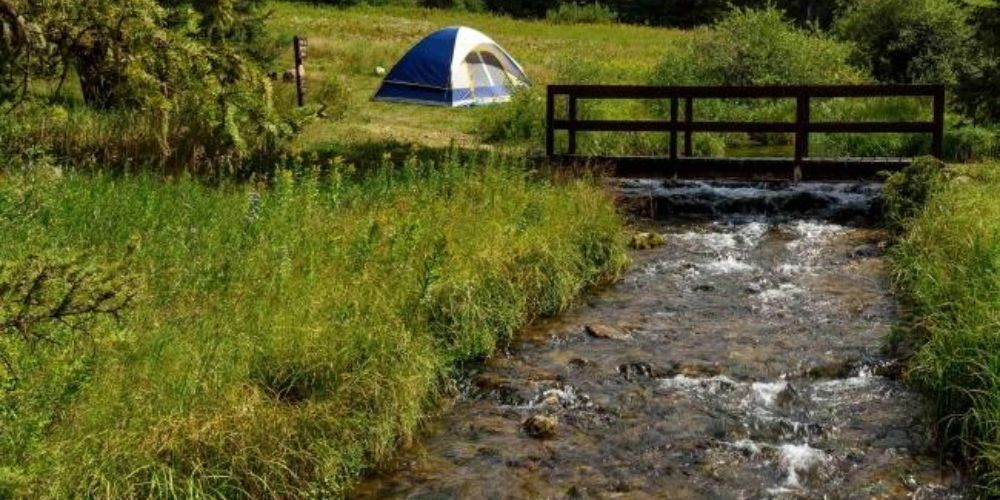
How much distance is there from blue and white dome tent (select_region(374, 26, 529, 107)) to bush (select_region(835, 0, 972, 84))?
1102cm

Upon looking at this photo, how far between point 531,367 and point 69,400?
4.42m

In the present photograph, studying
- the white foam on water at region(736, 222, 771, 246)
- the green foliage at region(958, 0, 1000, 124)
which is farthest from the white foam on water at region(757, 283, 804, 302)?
the green foliage at region(958, 0, 1000, 124)

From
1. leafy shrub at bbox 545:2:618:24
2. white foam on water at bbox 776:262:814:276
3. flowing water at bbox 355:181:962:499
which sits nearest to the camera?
flowing water at bbox 355:181:962:499

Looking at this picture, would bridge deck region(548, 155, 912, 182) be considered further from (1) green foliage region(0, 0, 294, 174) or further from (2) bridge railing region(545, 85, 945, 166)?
(1) green foliage region(0, 0, 294, 174)

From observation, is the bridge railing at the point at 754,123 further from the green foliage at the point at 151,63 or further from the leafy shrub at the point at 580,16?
the leafy shrub at the point at 580,16

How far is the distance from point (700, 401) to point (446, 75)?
18.5 metres

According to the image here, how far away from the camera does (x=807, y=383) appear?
8.55 metres

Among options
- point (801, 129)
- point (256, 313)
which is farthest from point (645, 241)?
point (256, 313)

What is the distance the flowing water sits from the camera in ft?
22.0

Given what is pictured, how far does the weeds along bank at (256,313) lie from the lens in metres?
5.37

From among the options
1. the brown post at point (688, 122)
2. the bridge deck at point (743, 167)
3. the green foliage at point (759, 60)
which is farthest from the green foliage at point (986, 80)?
the green foliage at point (759, 60)

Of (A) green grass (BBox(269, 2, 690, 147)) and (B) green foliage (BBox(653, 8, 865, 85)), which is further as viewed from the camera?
(B) green foliage (BBox(653, 8, 865, 85))

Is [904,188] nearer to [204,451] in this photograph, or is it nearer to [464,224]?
[464,224]

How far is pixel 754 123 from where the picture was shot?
17.8 meters
